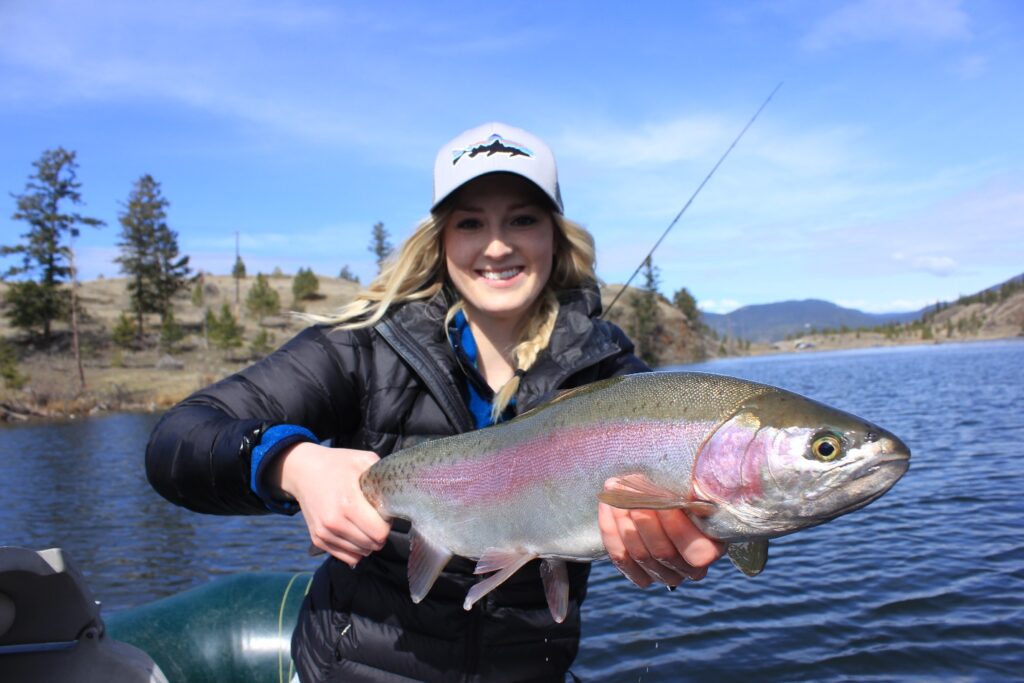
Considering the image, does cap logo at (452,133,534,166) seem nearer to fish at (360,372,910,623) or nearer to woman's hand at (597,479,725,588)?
fish at (360,372,910,623)

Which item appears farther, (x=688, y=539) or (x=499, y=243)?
(x=499, y=243)

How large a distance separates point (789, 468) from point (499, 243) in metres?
Answer: 1.61

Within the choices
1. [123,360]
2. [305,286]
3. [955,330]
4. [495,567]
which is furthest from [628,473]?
[955,330]

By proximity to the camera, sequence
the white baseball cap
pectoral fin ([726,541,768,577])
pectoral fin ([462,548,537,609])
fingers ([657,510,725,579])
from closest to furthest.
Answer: fingers ([657,510,725,579]), pectoral fin ([726,541,768,577]), pectoral fin ([462,548,537,609]), the white baseball cap

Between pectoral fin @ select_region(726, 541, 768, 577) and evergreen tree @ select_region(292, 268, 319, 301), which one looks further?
evergreen tree @ select_region(292, 268, 319, 301)

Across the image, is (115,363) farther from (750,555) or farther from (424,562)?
(750,555)

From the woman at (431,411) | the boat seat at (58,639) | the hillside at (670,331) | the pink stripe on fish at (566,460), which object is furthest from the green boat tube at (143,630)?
Result: the hillside at (670,331)

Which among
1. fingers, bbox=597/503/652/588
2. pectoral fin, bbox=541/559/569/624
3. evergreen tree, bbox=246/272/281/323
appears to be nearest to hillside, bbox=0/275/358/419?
evergreen tree, bbox=246/272/281/323

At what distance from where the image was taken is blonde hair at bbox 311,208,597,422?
3.31m

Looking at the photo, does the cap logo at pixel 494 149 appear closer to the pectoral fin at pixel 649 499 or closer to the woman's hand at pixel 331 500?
the woman's hand at pixel 331 500

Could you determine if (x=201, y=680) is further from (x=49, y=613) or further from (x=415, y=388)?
(x=415, y=388)

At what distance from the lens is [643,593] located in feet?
35.4

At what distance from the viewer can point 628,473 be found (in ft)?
8.05

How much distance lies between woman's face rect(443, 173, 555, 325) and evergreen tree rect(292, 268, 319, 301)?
81909 millimetres
